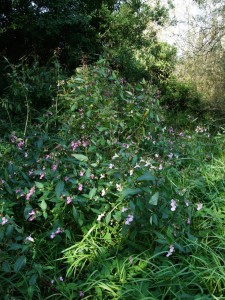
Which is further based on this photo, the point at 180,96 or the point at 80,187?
the point at 180,96

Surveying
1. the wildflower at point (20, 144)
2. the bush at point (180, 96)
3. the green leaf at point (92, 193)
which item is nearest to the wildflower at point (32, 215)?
the green leaf at point (92, 193)

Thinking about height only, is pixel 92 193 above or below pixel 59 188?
below

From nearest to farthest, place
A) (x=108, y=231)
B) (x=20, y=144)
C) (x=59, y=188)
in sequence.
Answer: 1. (x=59, y=188)
2. (x=108, y=231)
3. (x=20, y=144)

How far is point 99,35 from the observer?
673 centimetres

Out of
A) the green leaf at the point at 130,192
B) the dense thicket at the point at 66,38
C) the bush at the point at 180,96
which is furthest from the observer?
the bush at the point at 180,96

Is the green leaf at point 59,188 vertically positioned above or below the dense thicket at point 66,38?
below

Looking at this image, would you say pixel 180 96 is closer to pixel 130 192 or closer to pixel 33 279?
pixel 130 192

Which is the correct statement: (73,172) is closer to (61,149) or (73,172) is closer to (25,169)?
(61,149)

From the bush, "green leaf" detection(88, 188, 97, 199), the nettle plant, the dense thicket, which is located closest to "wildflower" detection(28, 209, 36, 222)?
the nettle plant

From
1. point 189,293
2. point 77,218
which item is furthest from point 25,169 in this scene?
point 189,293

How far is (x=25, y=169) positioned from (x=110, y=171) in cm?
76

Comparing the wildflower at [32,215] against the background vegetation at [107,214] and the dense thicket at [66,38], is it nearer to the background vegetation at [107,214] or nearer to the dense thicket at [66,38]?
the background vegetation at [107,214]

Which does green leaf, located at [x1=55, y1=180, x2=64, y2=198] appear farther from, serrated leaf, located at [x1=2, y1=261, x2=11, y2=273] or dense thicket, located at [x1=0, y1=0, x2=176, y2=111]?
dense thicket, located at [x1=0, y1=0, x2=176, y2=111]

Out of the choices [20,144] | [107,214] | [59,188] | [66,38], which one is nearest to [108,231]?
[107,214]
